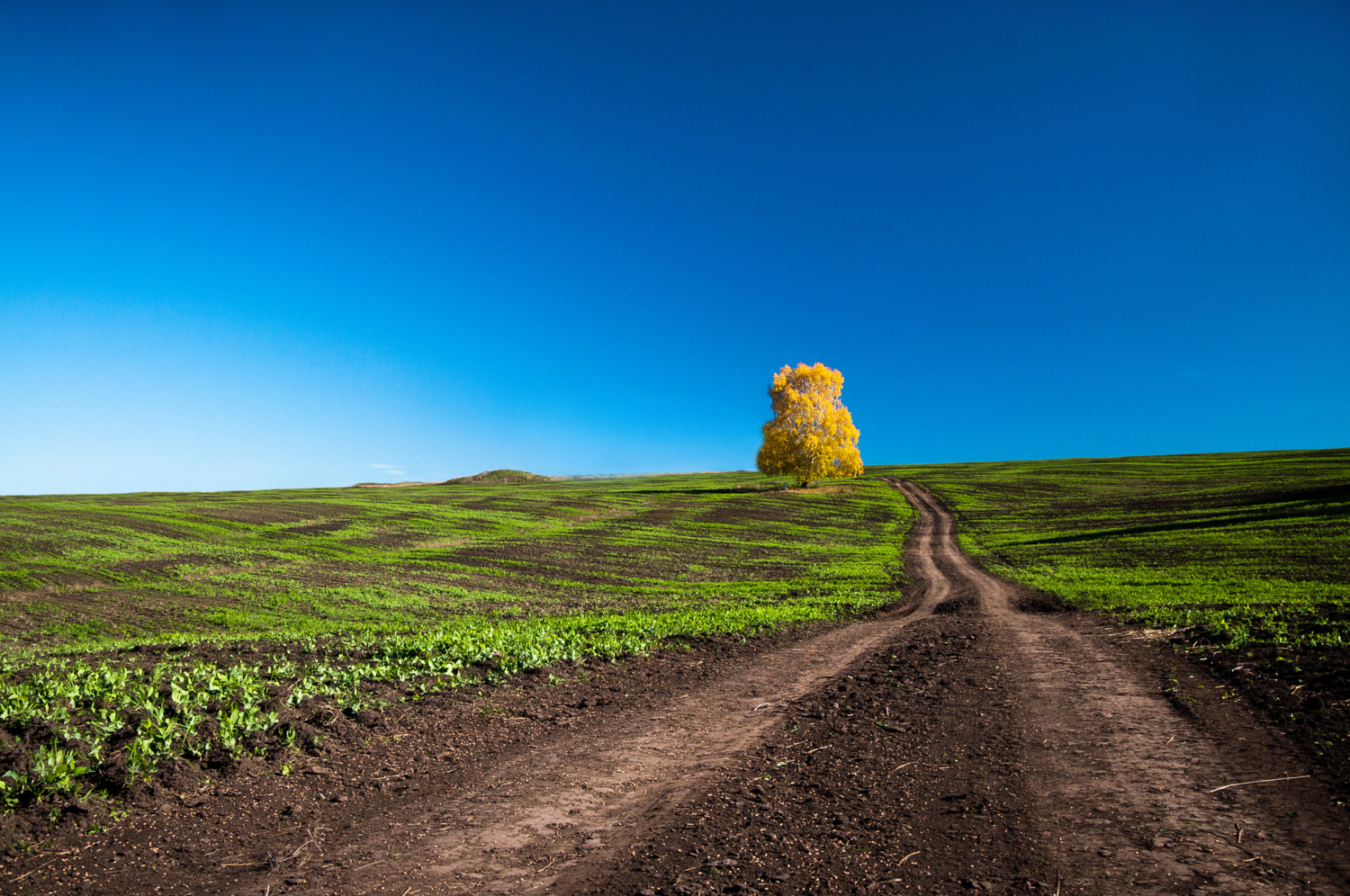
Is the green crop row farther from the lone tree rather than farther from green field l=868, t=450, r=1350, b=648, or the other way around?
the lone tree

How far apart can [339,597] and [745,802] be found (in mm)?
22137

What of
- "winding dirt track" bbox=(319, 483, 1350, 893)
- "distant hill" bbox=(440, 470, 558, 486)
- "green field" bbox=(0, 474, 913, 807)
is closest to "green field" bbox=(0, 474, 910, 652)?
"green field" bbox=(0, 474, 913, 807)

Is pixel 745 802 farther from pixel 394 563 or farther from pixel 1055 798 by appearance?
pixel 394 563

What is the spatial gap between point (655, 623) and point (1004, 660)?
8.03 meters

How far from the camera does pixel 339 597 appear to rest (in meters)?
23.5

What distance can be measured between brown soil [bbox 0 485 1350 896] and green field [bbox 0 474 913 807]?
1077 millimetres

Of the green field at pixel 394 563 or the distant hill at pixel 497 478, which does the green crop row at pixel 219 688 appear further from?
the distant hill at pixel 497 478

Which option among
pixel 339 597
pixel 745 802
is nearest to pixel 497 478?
pixel 339 597

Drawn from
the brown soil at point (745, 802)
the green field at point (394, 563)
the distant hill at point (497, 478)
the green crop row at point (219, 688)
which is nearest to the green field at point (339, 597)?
the green crop row at point (219, 688)

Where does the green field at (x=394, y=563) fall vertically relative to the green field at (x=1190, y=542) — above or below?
below

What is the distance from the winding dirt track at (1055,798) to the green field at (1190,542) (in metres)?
5.89

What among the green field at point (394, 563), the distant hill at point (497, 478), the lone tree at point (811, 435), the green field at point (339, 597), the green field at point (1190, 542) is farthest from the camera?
the distant hill at point (497, 478)

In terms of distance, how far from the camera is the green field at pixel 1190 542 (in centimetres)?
1467

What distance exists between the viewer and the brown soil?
16.3ft
